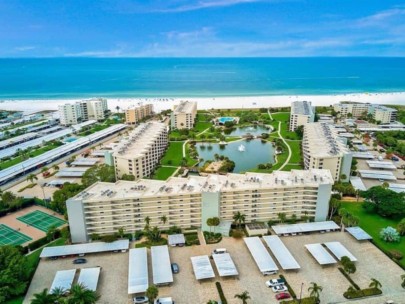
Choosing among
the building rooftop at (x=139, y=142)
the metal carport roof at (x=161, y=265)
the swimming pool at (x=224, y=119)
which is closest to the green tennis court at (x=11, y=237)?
the metal carport roof at (x=161, y=265)

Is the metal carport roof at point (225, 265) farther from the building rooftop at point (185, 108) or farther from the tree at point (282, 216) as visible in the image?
the building rooftop at point (185, 108)

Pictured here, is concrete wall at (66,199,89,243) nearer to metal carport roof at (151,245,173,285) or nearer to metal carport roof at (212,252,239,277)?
metal carport roof at (151,245,173,285)

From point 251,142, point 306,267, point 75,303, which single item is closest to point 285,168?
point 251,142

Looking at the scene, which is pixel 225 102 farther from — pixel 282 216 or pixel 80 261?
pixel 80 261

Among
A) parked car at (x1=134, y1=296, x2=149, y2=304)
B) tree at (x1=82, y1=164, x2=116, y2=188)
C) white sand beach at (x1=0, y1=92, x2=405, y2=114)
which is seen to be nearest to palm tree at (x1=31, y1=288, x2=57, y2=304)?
parked car at (x1=134, y1=296, x2=149, y2=304)

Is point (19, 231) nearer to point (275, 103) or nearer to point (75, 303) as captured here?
point (75, 303)

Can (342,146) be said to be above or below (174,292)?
above
